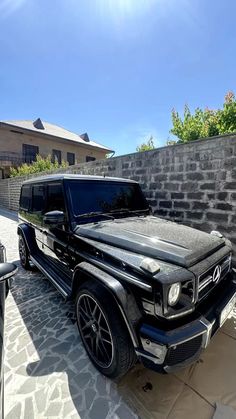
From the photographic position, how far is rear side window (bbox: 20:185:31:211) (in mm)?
4347

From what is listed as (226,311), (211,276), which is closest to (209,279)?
(211,276)

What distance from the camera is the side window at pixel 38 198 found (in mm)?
3535

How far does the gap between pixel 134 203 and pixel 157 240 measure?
1.33m

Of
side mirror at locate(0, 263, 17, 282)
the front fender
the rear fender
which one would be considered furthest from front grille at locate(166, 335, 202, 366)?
the rear fender

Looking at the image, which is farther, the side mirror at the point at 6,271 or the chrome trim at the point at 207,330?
the chrome trim at the point at 207,330

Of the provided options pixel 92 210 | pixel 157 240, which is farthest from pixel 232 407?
pixel 92 210

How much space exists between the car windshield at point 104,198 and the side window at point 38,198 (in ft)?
3.04

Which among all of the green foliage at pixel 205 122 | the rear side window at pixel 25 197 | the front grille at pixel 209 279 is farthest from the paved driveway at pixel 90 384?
the green foliage at pixel 205 122

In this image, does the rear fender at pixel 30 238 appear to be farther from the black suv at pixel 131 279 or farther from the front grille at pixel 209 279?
the front grille at pixel 209 279

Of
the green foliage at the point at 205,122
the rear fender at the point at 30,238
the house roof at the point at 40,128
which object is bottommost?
the rear fender at the point at 30,238

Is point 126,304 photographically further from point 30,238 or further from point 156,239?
point 30,238

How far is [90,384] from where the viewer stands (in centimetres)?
197

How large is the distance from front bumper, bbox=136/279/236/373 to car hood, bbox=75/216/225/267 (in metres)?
0.46

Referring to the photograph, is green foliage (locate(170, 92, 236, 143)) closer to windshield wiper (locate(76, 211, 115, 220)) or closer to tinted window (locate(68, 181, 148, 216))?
tinted window (locate(68, 181, 148, 216))
